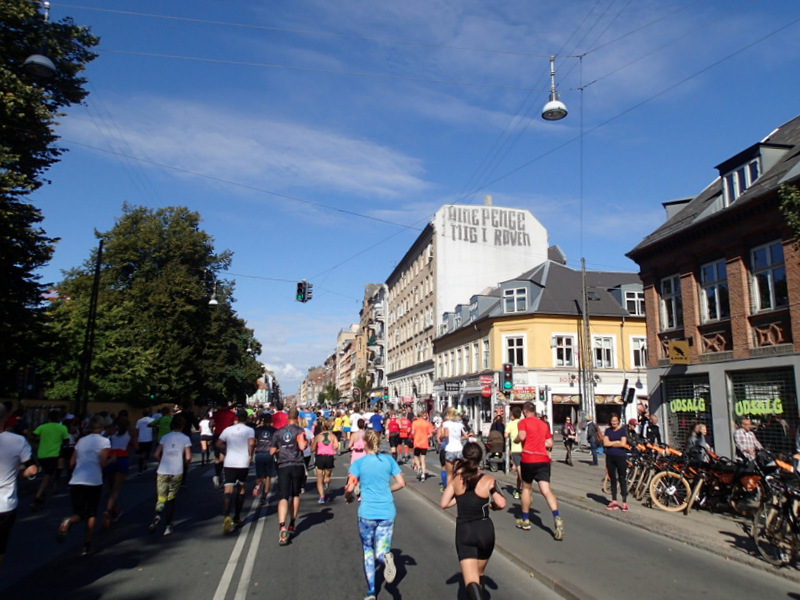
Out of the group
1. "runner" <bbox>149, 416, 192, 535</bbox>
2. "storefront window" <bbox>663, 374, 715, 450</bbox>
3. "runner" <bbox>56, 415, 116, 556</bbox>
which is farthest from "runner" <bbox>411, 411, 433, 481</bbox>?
"runner" <bbox>56, 415, 116, 556</bbox>

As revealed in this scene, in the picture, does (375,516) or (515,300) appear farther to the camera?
(515,300)

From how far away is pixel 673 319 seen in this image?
1973 cm

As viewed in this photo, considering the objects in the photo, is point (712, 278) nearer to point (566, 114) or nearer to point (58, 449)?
point (566, 114)

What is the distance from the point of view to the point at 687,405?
18.7 metres

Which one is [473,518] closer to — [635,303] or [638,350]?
[638,350]

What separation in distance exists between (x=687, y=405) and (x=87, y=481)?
17204mm

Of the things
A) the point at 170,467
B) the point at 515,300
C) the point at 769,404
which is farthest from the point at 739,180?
the point at 515,300

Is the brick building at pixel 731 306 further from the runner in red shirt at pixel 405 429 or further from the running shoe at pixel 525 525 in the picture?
the running shoe at pixel 525 525

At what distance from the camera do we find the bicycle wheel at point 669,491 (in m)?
10.8

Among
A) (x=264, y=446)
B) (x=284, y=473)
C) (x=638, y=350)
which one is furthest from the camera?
(x=638, y=350)

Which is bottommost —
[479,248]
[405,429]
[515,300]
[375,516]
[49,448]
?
[375,516]

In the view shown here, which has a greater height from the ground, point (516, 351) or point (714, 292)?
point (516, 351)

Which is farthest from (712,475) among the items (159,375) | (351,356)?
(351,356)

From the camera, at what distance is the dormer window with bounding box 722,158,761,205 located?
17.6 meters
